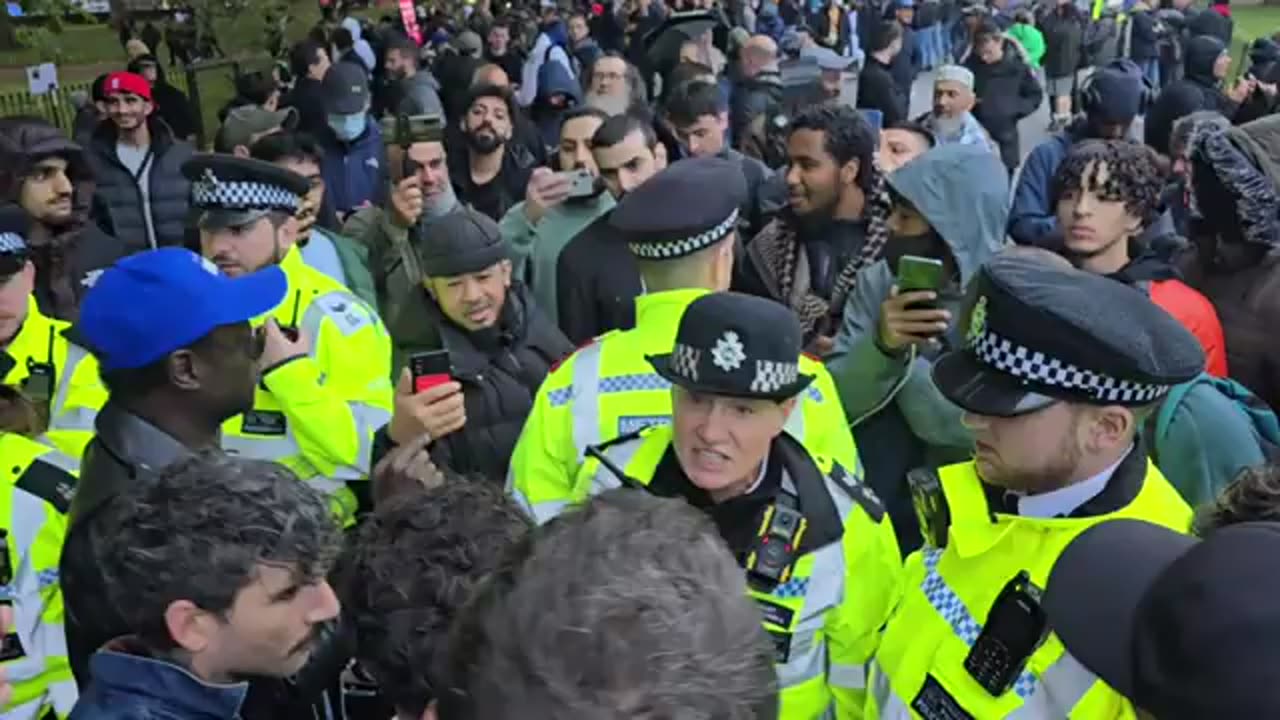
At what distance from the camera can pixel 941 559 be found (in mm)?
2164

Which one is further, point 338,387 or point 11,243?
point 11,243

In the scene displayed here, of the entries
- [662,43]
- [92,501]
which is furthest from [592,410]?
[662,43]

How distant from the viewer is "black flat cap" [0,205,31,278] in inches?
134

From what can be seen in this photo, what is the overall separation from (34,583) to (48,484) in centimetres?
22

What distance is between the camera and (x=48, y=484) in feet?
8.59

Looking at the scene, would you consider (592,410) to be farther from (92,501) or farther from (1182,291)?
(1182,291)

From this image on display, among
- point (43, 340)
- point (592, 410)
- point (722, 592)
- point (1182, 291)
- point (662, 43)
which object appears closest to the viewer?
point (722, 592)

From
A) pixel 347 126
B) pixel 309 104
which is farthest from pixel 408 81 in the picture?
pixel 347 126

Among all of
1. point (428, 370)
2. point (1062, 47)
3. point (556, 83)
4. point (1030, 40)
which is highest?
point (428, 370)

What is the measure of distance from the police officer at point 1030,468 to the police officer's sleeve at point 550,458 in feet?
2.94

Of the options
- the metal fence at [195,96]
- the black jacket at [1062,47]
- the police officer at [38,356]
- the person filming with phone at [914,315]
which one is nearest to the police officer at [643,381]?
the person filming with phone at [914,315]

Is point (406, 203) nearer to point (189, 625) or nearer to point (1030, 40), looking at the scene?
point (189, 625)

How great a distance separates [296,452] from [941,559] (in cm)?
182

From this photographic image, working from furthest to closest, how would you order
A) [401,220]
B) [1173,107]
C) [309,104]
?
1. [309,104]
2. [1173,107]
3. [401,220]
